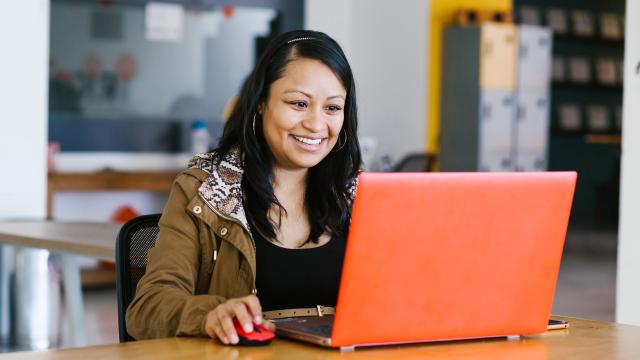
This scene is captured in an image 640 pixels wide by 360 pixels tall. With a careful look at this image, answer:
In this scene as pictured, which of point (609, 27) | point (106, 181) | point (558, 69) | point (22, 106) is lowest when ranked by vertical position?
point (106, 181)

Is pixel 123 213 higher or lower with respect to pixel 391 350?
lower

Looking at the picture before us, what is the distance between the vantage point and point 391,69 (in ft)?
26.9

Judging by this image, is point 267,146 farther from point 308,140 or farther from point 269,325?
point 269,325

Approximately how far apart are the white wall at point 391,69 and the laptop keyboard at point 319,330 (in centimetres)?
648

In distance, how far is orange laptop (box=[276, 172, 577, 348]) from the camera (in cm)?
142

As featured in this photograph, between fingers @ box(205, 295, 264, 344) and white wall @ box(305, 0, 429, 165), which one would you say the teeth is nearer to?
fingers @ box(205, 295, 264, 344)

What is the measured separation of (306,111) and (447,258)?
560 mm

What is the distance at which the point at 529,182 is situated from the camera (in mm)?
1509

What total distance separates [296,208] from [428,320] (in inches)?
23.8

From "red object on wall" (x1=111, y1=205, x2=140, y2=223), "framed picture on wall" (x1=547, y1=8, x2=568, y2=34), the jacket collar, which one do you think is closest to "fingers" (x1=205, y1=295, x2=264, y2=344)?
the jacket collar

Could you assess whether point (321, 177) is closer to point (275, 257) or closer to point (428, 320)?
point (275, 257)

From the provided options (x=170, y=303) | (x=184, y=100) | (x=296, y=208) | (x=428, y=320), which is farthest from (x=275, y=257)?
(x=184, y=100)

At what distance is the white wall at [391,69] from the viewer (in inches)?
317

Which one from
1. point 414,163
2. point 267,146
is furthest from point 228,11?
point 267,146
